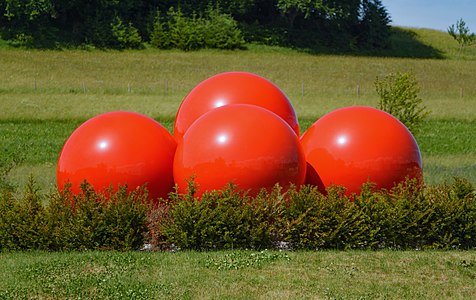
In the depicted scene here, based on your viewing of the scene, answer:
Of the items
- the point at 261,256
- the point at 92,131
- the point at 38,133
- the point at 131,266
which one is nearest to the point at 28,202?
the point at 92,131

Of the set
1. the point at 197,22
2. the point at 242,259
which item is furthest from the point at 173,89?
the point at 242,259

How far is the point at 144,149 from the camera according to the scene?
42.4 ft

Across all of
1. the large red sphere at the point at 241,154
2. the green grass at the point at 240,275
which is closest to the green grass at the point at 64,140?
the large red sphere at the point at 241,154

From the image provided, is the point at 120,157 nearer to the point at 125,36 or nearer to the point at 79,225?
the point at 79,225

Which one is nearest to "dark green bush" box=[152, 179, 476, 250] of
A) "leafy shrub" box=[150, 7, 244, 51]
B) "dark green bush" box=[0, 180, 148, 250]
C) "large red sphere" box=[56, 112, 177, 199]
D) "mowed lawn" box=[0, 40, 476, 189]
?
"dark green bush" box=[0, 180, 148, 250]

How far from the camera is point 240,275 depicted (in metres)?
9.84

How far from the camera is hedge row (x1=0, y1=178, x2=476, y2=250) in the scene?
11.6 m

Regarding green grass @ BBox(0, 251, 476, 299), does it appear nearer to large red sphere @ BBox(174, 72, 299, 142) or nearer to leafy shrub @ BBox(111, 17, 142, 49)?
large red sphere @ BBox(174, 72, 299, 142)

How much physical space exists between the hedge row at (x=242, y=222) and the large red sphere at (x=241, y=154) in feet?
1.00

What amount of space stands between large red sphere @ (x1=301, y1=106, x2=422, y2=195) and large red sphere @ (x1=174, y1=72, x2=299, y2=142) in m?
1.38

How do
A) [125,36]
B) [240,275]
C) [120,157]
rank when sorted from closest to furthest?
1. [240,275]
2. [120,157]
3. [125,36]

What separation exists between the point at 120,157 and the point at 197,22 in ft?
184

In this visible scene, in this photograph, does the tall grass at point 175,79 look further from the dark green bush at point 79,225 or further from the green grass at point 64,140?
the dark green bush at point 79,225

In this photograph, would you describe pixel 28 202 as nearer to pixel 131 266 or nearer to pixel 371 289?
pixel 131 266
